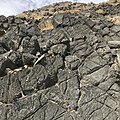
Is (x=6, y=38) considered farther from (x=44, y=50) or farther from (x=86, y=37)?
(x=86, y=37)

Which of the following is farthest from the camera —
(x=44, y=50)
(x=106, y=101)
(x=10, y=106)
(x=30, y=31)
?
(x=30, y=31)

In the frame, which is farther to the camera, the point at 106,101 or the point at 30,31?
the point at 30,31

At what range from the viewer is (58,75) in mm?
26859

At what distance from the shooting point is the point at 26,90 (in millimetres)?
24828

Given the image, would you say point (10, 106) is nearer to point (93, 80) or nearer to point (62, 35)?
point (93, 80)

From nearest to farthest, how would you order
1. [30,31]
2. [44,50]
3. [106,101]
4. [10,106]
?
1. [10,106]
2. [106,101]
3. [44,50]
4. [30,31]

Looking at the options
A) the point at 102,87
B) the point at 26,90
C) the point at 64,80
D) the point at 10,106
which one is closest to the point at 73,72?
the point at 64,80

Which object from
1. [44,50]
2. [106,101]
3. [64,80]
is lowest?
[106,101]

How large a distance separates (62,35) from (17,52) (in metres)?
6.11

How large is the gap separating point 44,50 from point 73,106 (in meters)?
7.14

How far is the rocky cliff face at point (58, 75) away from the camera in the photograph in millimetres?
24298

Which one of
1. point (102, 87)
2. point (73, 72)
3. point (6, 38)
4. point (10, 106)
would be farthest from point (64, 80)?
point (6, 38)

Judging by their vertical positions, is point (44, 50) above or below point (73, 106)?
above

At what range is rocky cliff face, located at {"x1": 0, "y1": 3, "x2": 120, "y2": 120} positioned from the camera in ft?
79.7
